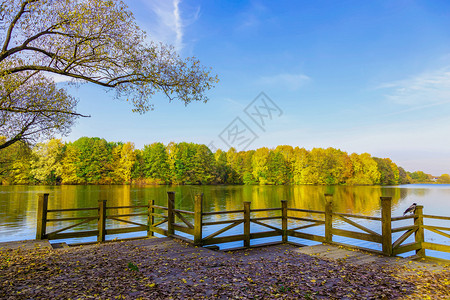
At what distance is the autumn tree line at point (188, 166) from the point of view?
72.1m

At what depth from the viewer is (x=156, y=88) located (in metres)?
10.2

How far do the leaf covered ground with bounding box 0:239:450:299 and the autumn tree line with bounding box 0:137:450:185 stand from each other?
66086mm

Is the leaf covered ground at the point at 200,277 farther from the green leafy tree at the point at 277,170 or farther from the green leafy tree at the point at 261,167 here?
the green leafy tree at the point at 277,170

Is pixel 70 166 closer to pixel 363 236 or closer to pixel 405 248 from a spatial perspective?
pixel 363 236

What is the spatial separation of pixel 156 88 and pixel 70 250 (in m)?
5.81

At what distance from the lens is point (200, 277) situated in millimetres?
6145

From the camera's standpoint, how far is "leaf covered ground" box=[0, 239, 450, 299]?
5.21 metres

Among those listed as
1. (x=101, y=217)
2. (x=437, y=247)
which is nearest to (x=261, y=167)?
(x=101, y=217)

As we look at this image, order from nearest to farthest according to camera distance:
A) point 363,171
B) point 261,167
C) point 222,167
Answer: point 261,167 → point 222,167 → point 363,171

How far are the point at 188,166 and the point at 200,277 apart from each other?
2942 inches

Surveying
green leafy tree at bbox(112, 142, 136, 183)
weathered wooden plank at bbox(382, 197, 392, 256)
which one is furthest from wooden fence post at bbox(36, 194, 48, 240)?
green leafy tree at bbox(112, 142, 136, 183)

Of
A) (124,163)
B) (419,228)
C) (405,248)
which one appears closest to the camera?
(405,248)

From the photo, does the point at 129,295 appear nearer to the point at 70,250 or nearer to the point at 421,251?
the point at 70,250

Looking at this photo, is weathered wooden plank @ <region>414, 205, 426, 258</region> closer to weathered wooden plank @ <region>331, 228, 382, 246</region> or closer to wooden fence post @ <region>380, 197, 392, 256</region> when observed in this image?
wooden fence post @ <region>380, 197, 392, 256</region>
